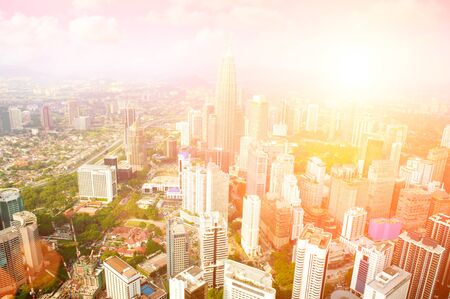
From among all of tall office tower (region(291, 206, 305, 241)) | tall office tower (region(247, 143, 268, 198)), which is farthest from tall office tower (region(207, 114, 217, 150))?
tall office tower (region(291, 206, 305, 241))

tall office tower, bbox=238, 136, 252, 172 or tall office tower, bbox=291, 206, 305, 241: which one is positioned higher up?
tall office tower, bbox=238, 136, 252, 172

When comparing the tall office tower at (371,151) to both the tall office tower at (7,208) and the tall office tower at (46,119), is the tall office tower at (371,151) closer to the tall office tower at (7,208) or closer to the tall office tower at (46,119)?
the tall office tower at (7,208)

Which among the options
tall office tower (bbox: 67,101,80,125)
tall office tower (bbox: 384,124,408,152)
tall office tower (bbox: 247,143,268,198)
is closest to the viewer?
tall office tower (bbox: 247,143,268,198)

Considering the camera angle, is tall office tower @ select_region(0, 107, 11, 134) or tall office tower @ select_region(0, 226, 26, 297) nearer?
tall office tower @ select_region(0, 226, 26, 297)

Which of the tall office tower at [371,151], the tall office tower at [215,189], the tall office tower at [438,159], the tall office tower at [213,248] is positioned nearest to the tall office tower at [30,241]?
the tall office tower at [213,248]

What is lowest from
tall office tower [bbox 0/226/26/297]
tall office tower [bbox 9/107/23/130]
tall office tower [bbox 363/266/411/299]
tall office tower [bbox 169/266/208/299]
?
tall office tower [bbox 0/226/26/297]

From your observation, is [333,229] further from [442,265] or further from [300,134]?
[300,134]

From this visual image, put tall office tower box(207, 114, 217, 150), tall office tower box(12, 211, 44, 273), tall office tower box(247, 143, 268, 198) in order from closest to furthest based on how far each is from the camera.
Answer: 1. tall office tower box(12, 211, 44, 273)
2. tall office tower box(247, 143, 268, 198)
3. tall office tower box(207, 114, 217, 150)

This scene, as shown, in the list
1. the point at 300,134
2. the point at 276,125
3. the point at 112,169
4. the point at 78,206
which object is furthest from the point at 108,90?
the point at 300,134

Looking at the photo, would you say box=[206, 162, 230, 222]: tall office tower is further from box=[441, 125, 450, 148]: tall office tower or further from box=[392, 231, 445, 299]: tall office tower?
box=[441, 125, 450, 148]: tall office tower
